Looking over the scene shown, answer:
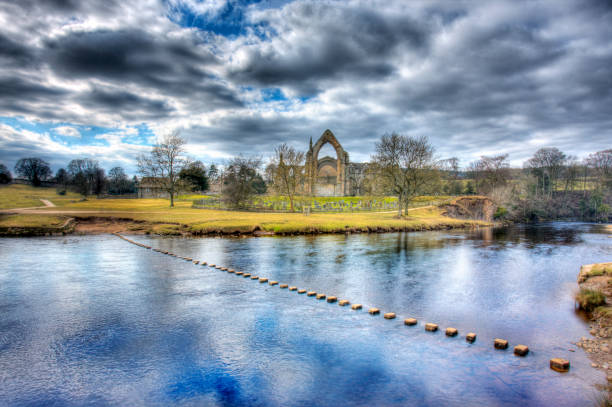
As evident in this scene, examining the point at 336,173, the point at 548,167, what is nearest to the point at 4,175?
the point at 336,173

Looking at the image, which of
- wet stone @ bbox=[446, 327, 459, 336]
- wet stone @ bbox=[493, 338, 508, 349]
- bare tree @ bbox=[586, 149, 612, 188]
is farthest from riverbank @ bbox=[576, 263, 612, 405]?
bare tree @ bbox=[586, 149, 612, 188]

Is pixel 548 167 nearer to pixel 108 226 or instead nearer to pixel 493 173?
pixel 493 173

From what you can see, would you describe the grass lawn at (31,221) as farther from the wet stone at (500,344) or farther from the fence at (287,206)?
the wet stone at (500,344)

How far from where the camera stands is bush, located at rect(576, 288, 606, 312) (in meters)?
11.0

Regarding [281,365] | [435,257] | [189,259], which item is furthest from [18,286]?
[435,257]

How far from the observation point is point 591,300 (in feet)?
36.4

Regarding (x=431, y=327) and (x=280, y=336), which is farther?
(x=431, y=327)

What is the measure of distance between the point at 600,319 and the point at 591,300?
1288 millimetres

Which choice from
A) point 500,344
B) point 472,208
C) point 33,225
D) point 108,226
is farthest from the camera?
point 472,208

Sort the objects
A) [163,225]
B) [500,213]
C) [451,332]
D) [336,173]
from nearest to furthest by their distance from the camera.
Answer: [451,332] < [163,225] < [500,213] < [336,173]

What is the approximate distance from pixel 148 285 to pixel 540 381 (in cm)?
1317

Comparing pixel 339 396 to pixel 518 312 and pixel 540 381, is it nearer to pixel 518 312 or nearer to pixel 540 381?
pixel 540 381

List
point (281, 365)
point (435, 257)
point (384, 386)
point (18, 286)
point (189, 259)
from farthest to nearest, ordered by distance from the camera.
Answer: point (435, 257) < point (189, 259) < point (18, 286) < point (281, 365) < point (384, 386)

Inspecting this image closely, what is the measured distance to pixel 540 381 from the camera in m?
6.50
